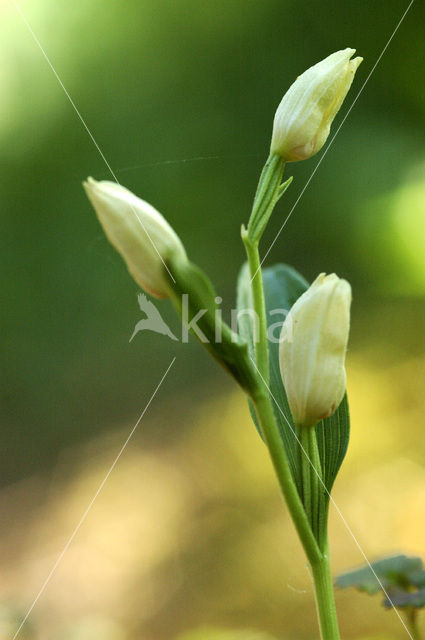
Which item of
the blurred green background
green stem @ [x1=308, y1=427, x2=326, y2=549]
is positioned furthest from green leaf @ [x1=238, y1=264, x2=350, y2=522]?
the blurred green background

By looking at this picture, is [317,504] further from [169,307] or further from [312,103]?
[169,307]

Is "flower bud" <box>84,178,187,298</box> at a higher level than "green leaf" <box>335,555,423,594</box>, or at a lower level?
higher

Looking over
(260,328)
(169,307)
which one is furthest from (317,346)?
(169,307)

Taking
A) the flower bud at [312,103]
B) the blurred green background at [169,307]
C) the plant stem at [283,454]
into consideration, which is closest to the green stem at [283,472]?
the plant stem at [283,454]

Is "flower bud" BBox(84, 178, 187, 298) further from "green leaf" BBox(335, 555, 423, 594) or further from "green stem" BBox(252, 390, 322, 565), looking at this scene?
"green leaf" BBox(335, 555, 423, 594)

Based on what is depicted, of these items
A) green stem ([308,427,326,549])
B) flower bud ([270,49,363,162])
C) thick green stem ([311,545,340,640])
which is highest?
flower bud ([270,49,363,162])

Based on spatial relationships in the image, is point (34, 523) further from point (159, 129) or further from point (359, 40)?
point (359, 40)
